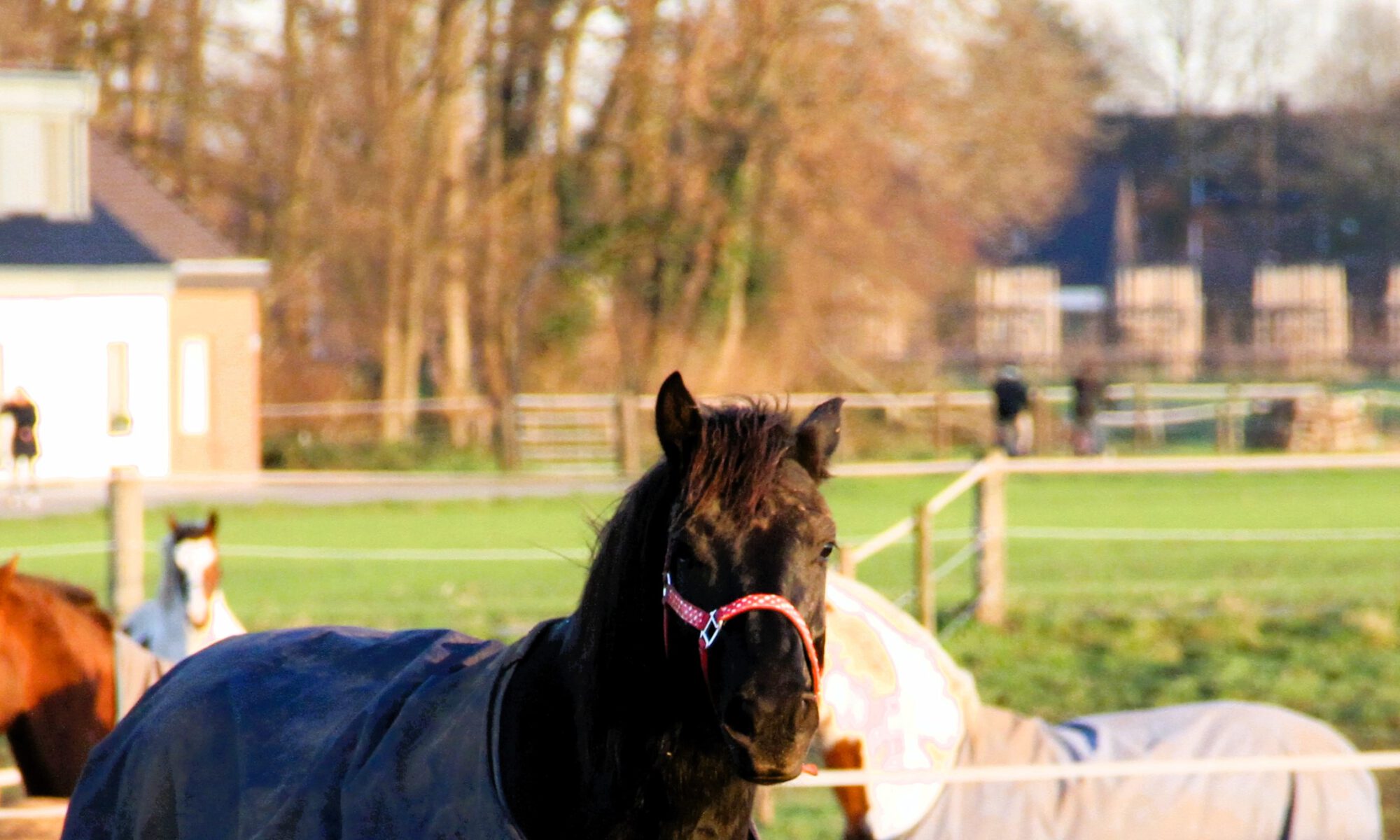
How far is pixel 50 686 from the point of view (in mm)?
5203

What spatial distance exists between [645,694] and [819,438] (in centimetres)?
50

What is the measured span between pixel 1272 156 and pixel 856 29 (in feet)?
135

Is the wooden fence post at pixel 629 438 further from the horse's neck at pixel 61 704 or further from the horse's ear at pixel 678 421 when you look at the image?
the horse's ear at pixel 678 421

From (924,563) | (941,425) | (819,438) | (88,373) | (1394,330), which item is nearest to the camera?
(819,438)

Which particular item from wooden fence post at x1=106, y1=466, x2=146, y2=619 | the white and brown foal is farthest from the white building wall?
the white and brown foal

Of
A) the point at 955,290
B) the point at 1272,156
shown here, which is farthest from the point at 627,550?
the point at 1272,156

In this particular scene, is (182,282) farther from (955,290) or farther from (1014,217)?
(1014,217)

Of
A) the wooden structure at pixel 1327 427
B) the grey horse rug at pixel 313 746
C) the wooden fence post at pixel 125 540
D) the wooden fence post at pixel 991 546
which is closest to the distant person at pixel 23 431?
the wooden fence post at pixel 125 540

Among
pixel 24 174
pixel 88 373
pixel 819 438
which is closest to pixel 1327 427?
pixel 88 373

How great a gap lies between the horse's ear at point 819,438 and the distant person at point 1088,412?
23.3 meters

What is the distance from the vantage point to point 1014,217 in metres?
62.1

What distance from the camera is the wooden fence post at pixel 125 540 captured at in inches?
369

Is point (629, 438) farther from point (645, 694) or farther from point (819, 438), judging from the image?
point (645, 694)

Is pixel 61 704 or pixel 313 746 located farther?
pixel 61 704
